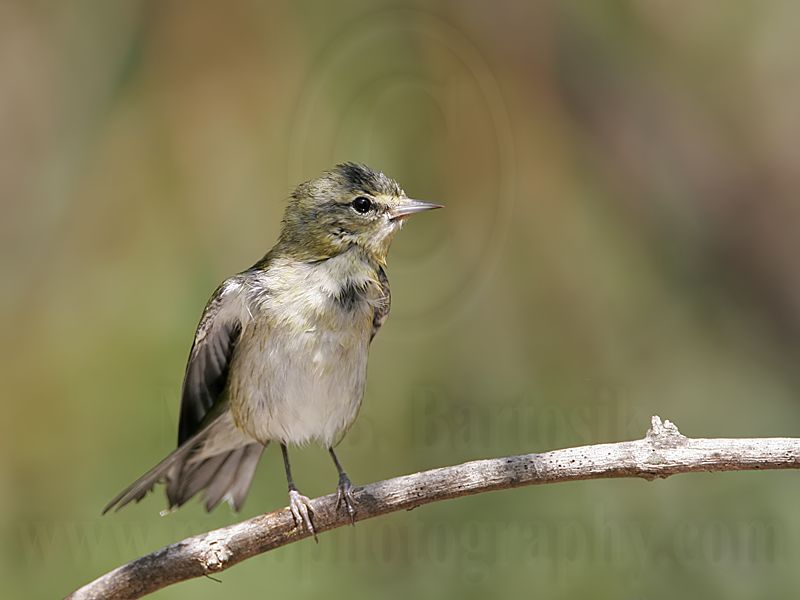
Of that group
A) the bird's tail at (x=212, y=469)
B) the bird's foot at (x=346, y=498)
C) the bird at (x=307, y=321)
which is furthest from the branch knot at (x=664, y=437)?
the bird's tail at (x=212, y=469)

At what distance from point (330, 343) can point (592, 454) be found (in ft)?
3.87

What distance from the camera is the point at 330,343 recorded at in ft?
12.9

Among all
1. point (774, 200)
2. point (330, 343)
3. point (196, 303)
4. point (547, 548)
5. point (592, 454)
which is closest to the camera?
point (592, 454)

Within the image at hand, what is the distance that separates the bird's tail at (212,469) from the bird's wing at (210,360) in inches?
2.6

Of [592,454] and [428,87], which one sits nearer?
[592,454]

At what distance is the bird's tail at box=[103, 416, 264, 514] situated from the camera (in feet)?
14.1

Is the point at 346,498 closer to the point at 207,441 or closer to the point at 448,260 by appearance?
the point at 207,441

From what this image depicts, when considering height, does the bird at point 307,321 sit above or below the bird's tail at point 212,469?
above

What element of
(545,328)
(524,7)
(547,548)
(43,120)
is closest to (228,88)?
(43,120)

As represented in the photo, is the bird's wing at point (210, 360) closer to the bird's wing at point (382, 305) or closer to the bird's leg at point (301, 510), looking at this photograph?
the bird's wing at point (382, 305)

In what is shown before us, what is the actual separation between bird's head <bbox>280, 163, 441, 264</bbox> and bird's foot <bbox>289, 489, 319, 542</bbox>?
3.00ft

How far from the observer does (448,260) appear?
535cm

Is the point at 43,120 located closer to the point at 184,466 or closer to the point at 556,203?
the point at 184,466

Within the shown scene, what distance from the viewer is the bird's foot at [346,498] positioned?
3.53 m
